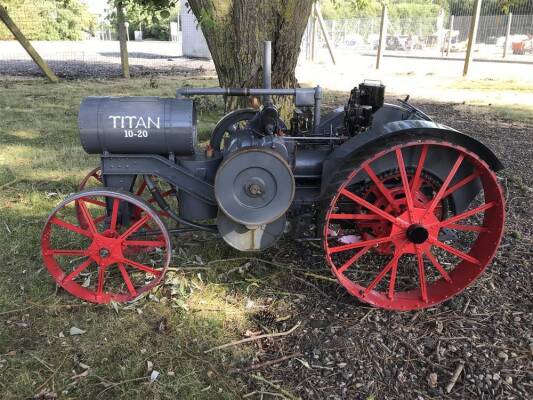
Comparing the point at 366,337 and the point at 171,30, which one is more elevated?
the point at 171,30

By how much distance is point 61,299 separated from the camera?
293 centimetres

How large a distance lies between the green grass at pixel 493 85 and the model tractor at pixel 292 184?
9.94 meters

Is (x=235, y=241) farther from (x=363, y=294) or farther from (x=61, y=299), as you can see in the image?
(x=61, y=299)

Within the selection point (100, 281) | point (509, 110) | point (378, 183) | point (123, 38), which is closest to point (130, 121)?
point (100, 281)

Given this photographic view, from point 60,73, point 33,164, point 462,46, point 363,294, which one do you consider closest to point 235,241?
point 363,294

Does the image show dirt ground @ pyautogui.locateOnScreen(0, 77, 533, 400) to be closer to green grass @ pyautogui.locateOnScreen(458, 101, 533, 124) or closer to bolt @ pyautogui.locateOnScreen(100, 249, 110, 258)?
bolt @ pyautogui.locateOnScreen(100, 249, 110, 258)

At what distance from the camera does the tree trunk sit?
4812 mm

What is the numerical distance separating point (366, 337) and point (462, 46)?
93.4ft

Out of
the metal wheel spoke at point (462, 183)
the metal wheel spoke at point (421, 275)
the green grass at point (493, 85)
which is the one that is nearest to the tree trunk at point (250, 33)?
the metal wheel spoke at point (462, 183)

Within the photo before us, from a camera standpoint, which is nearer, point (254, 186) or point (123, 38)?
point (254, 186)

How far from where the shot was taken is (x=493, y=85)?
12.1 meters

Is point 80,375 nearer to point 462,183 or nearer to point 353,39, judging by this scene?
point 462,183

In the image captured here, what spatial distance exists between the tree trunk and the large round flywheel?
2.62 metres

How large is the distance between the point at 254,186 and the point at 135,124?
77 cm
